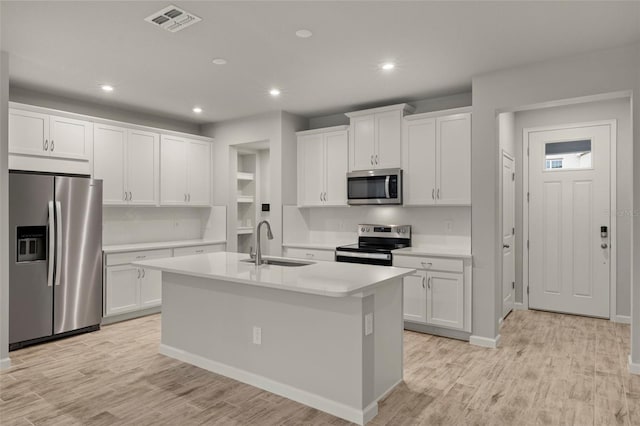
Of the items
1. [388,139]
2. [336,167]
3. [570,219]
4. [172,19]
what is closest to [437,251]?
[388,139]

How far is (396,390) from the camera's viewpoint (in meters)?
2.95

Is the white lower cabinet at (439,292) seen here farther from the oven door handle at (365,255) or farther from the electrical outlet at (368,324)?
the electrical outlet at (368,324)

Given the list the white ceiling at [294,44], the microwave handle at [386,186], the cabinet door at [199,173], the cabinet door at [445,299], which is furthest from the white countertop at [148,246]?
the cabinet door at [445,299]

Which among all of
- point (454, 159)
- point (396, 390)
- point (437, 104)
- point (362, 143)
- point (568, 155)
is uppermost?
point (437, 104)

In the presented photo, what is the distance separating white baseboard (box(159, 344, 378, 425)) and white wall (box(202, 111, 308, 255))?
Result: 2254 mm

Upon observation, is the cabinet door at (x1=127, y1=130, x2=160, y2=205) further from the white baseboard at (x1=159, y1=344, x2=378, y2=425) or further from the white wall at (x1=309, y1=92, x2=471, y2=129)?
the white wall at (x1=309, y1=92, x2=471, y2=129)

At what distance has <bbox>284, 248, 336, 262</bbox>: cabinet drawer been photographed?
507cm

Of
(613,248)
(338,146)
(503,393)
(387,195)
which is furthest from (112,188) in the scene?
(613,248)

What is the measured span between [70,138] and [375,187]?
3563mm

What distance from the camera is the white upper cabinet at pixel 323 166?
208 inches

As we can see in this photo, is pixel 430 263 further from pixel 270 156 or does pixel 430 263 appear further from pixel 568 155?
pixel 270 156

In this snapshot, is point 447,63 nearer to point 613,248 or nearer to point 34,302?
point 613,248

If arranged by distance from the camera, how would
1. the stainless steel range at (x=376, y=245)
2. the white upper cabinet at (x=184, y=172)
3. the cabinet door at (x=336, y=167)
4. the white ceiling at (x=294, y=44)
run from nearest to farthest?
the white ceiling at (x=294, y=44) < the stainless steel range at (x=376, y=245) < the cabinet door at (x=336, y=167) < the white upper cabinet at (x=184, y=172)

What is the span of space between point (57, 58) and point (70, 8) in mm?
1108
